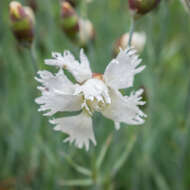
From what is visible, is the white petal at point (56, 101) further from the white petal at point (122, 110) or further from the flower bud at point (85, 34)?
→ the flower bud at point (85, 34)

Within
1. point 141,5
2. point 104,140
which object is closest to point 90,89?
point 141,5

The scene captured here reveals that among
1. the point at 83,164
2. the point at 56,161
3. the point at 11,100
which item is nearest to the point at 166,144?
the point at 83,164

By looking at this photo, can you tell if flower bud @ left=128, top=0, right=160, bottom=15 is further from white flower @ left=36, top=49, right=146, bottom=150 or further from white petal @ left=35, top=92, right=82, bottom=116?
white petal @ left=35, top=92, right=82, bottom=116

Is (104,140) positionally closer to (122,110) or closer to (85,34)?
(85,34)

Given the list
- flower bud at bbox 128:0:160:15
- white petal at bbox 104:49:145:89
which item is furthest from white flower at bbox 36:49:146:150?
flower bud at bbox 128:0:160:15

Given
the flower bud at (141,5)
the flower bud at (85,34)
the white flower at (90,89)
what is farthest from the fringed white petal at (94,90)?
the flower bud at (85,34)

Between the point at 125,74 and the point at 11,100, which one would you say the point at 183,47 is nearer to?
the point at 11,100
